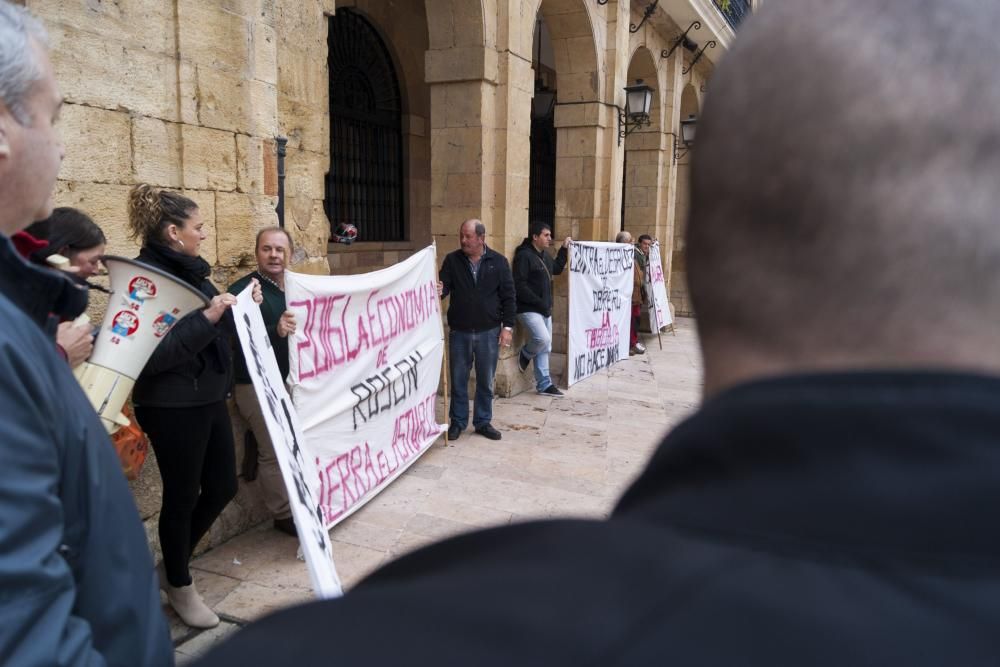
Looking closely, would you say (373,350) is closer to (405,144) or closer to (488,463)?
(488,463)

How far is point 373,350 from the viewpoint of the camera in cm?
451

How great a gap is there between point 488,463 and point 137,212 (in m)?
3.14

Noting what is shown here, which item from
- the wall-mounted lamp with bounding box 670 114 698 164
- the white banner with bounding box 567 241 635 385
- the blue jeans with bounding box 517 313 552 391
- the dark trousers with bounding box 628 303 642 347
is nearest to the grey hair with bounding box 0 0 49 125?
the blue jeans with bounding box 517 313 552 391

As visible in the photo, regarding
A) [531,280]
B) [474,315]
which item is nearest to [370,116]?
[531,280]

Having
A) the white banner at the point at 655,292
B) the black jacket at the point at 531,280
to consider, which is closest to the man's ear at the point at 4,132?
the black jacket at the point at 531,280

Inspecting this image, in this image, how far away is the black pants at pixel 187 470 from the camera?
9.95 ft

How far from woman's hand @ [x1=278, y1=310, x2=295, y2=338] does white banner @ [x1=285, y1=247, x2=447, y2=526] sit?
0.10ft

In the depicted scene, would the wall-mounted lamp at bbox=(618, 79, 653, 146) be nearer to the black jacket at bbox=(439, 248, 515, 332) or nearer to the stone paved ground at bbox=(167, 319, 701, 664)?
the stone paved ground at bbox=(167, 319, 701, 664)

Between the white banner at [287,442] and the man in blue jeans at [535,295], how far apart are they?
13.3 feet

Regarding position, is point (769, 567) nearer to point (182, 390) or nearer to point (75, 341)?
point (75, 341)

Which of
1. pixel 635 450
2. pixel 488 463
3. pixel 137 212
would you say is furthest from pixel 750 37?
pixel 635 450

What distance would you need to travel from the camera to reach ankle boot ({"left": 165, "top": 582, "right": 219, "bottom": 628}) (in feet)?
10.4

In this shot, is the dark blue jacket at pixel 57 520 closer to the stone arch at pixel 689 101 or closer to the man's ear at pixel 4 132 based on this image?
the man's ear at pixel 4 132

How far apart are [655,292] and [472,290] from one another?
616 cm
